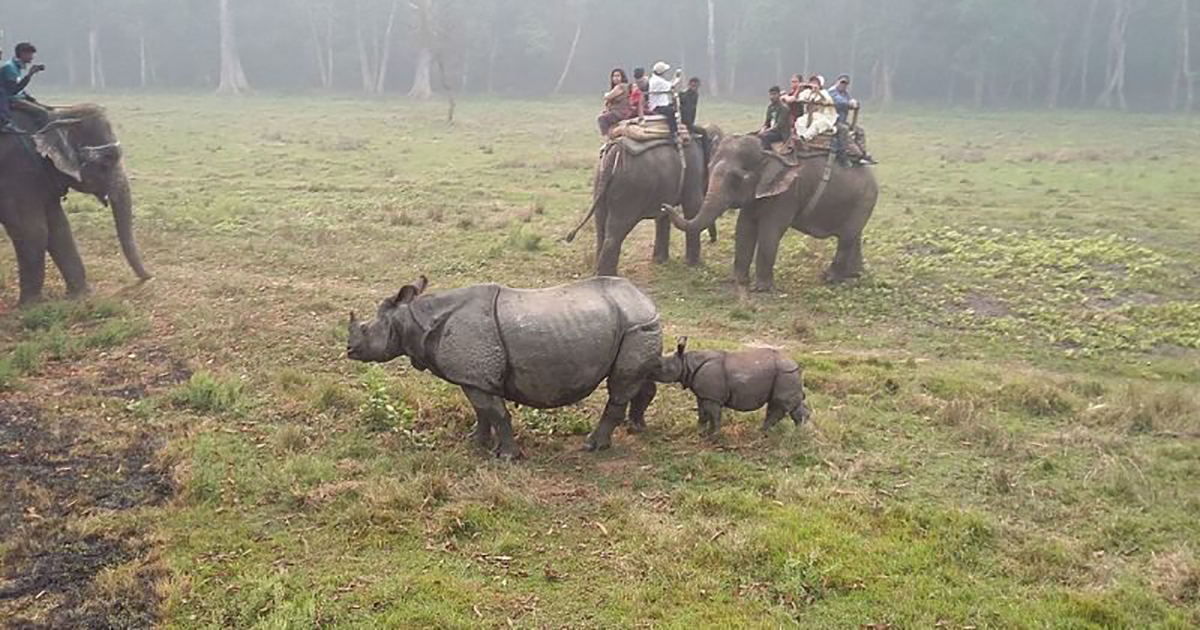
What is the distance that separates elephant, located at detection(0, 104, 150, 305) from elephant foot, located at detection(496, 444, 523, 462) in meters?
7.77

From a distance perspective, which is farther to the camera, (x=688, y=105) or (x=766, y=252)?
(x=688, y=105)

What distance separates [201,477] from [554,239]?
33.8 feet

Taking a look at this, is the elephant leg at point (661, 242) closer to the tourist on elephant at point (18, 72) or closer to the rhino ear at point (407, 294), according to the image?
the rhino ear at point (407, 294)

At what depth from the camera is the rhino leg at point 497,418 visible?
8125mm

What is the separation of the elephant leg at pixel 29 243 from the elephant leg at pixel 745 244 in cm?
907

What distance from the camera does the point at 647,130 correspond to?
47.9 ft

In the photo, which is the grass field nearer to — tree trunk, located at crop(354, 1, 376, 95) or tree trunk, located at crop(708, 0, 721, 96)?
tree trunk, located at crop(708, 0, 721, 96)

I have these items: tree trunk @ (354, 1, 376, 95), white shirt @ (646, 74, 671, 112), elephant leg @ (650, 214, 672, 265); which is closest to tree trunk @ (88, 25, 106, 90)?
tree trunk @ (354, 1, 376, 95)

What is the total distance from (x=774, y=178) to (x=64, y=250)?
9448 mm

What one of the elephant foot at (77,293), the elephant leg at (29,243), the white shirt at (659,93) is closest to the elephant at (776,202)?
the white shirt at (659,93)

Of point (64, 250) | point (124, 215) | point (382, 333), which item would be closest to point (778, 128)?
point (382, 333)

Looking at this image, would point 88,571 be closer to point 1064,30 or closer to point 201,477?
point 201,477

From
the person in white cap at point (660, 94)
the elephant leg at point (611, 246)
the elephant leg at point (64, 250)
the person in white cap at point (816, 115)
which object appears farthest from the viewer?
the person in white cap at point (660, 94)

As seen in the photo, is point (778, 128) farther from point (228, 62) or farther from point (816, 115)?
point (228, 62)
